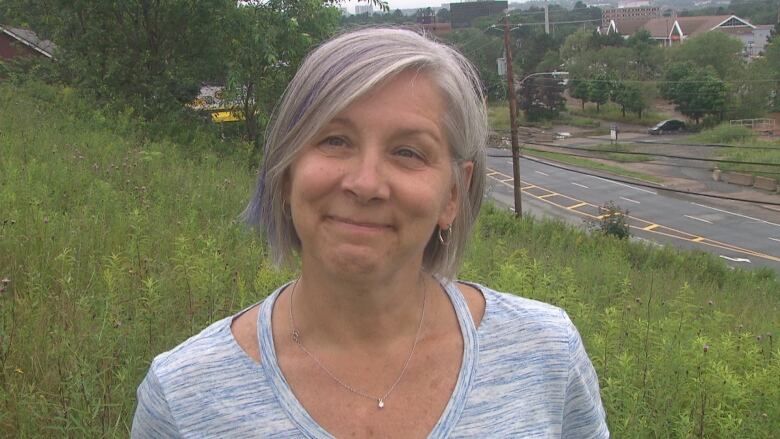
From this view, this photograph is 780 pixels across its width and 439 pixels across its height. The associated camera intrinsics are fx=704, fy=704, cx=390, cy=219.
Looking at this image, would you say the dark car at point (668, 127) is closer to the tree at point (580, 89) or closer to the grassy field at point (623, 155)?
the grassy field at point (623, 155)

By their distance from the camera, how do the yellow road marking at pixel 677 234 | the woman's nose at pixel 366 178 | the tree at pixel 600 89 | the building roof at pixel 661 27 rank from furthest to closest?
the building roof at pixel 661 27
the tree at pixel 600 89
the yellow road marking at pixel 677 234
the woman's nose at pixel 366 178

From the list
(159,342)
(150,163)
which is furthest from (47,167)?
(159,342)

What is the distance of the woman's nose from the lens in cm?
134

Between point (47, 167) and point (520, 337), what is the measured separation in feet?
18.6

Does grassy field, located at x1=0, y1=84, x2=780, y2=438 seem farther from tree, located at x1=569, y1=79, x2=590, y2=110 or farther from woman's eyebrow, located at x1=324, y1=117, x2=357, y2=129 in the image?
tree, located at x1=569, y1=79, x2=590, y2=110

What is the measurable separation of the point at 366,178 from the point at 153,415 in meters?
0.65

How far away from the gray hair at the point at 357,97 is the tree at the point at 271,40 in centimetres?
976

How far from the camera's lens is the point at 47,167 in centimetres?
612

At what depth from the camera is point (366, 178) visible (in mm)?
1341

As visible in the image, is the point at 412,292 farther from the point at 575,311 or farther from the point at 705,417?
the point at 575,311

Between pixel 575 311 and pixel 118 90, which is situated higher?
pixel 118 90

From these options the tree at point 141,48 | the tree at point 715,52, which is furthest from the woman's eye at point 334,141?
the tree at point 715,52

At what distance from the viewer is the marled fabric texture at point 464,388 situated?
1.38m

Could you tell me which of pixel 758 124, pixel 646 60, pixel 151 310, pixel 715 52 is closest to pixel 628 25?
pixel 646 60
